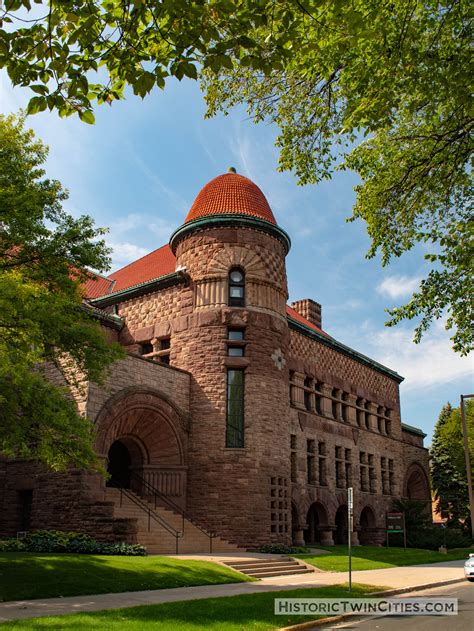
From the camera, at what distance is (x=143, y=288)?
91.7ft

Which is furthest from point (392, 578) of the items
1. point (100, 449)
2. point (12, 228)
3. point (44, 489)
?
point (12, 228)

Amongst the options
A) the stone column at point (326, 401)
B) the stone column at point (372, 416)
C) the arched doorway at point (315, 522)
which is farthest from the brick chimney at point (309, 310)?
the arched doorway at point (315, 522)

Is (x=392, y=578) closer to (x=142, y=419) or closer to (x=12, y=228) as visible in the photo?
(x=142, y=419)

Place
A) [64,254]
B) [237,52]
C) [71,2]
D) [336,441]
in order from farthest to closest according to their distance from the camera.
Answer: [336,441] < [64,254] < [237,52] < [71,2]

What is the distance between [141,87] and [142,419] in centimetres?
1748

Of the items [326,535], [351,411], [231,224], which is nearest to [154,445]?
[231,224]

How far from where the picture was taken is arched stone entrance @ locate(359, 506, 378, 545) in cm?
3481

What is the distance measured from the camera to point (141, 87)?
662 cm

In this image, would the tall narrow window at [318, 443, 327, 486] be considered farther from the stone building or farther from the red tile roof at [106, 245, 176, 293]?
the red tile roof at [106, 245, 176, 293]

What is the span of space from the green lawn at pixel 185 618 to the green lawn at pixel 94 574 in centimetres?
232

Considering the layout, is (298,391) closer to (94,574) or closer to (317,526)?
(317,526)

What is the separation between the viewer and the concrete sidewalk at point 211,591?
9.77 meters

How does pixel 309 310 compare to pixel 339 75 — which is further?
pixel 309 310

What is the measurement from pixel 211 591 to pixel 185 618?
3795mm
